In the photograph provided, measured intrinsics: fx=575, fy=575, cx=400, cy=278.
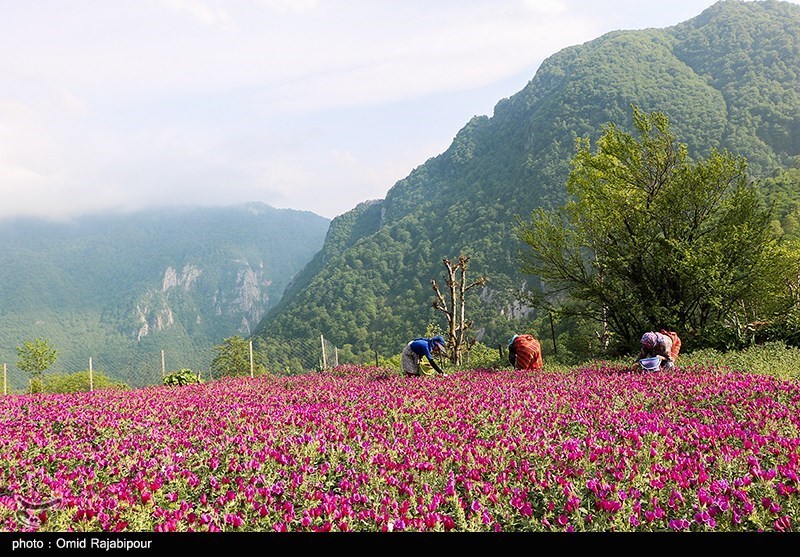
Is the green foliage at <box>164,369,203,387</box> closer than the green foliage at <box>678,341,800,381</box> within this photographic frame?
No

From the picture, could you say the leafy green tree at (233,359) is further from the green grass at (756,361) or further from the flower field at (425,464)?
the flower field at (425,464)

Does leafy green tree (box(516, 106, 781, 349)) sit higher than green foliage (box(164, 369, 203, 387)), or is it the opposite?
leafy green tree (box(516, 106, 781, 349))

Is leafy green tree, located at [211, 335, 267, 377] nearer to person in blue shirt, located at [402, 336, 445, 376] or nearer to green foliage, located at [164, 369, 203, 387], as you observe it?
green foliage, located at [164, 369, 203, 387]

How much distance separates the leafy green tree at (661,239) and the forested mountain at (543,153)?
A: 64.6 meters

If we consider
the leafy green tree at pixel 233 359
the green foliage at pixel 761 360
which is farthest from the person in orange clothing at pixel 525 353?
the leafy green tree at pixel 233 359

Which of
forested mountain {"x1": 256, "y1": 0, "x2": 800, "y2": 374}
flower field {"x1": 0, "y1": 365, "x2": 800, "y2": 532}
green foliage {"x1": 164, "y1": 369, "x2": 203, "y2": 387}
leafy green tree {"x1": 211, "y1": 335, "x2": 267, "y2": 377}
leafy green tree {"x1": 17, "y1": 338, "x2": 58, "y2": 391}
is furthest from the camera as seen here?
forested mountain {"x1": 256, "y1": 0, "x2": 800, "y2": 374}

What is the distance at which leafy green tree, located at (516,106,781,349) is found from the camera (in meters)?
18.7

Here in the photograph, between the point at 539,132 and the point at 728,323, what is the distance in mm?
137832

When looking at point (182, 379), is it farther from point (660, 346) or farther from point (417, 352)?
point (660, 346)

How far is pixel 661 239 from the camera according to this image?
1930 cm

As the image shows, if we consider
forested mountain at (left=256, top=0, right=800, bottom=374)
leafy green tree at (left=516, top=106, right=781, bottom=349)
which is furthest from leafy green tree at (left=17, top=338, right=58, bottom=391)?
forested mountain at (left=256, top=0, right=800, bottom=374)

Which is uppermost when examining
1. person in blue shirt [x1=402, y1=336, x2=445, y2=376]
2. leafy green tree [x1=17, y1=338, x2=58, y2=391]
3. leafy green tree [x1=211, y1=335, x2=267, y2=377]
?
person in blue shirt [x1=402, y1=336, x2=445, y2=376]

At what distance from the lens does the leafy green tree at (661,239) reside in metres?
18.7

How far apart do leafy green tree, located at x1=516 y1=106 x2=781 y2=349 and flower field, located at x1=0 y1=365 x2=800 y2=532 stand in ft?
33.8
